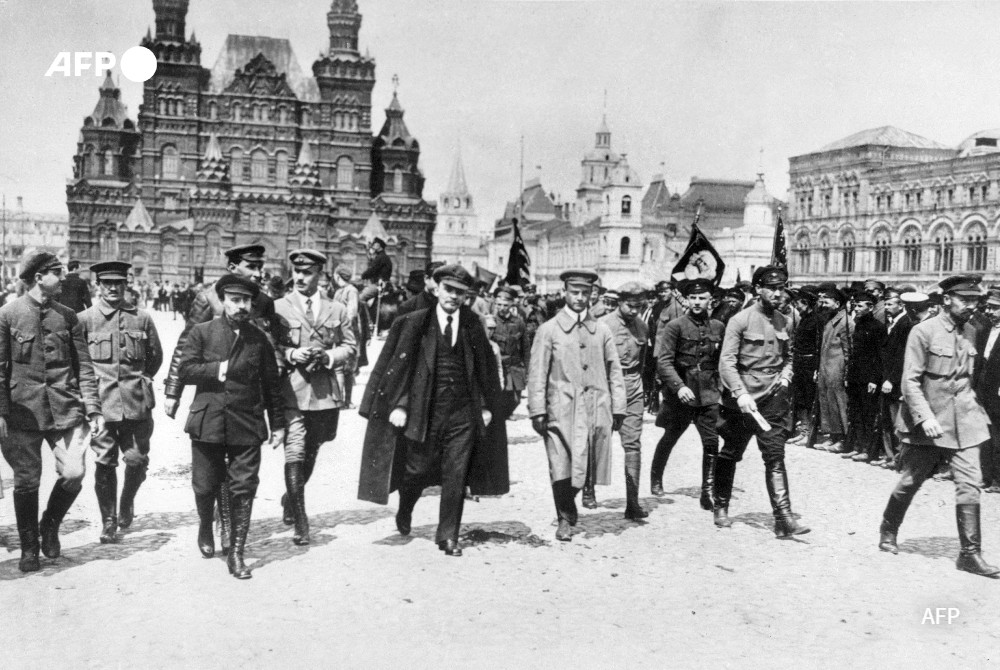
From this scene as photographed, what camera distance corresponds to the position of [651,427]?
13133mm

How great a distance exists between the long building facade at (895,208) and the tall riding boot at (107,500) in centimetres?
3107

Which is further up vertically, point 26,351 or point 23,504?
point 26,351

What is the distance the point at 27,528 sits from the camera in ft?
19.2

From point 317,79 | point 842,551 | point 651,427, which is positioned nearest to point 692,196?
point 317,79

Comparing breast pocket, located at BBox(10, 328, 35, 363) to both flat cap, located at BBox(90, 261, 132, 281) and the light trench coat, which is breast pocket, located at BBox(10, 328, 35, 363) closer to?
flat cap, located at BBox(90, 261, 132, 281)

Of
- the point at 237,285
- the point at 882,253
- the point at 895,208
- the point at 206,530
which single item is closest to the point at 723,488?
the point at 206,530

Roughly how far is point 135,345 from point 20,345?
919 mm

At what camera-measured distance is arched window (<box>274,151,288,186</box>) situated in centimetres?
6969

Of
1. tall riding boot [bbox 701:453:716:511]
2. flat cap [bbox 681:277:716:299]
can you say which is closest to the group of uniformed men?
tall riding boot [bbox 701:453:716:511]

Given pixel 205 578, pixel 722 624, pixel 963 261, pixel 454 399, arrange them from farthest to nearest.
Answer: pixel 963 261, pixel 454 399, pixel 205 578, pixel 722 624

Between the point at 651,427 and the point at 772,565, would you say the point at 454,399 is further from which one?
A: the point at 651,427

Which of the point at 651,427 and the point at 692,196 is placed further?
the point at 692,196

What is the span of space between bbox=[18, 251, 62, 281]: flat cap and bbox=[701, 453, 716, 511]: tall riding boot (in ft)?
16.9

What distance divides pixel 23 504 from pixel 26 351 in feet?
3.06
